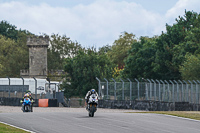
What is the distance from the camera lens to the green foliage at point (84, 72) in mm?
72875

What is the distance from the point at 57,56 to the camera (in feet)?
424

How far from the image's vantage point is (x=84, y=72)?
2886 inches

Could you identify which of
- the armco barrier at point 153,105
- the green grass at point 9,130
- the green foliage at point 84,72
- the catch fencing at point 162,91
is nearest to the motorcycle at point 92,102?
the green grass at point 9,130

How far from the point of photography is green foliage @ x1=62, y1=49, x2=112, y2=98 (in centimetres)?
7288

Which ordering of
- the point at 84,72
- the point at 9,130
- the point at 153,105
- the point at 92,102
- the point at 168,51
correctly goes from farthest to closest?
the point at 84,72
the point at 168,51
the point at 153,105
the point at 92,102
the point at 9,130

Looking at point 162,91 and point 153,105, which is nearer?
point 153,105

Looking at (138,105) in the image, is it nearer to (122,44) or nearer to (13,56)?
(122,44)

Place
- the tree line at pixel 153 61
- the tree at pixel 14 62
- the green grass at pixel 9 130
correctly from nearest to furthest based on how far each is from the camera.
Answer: the green grass at pixel 9 130
the tree line at pixel 153 61
the tree at pixel 14 62

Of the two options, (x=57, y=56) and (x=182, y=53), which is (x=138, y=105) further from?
(x=57, y=56)

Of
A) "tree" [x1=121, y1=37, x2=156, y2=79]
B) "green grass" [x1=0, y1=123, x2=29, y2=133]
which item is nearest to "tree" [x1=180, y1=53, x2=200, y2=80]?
"tree" [x1=121, y1=37, x2=156, y2=79]

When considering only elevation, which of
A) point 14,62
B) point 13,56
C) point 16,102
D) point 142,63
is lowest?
point 16,102

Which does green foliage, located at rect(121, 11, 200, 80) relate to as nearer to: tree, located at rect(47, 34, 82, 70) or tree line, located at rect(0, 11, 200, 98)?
tree line, located at rect(0, 11, 200, 98)

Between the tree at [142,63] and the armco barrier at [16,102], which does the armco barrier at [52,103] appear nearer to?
the armco barrier at [16,102]

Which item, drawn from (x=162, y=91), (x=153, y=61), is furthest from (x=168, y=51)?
(x=162, y=91)
